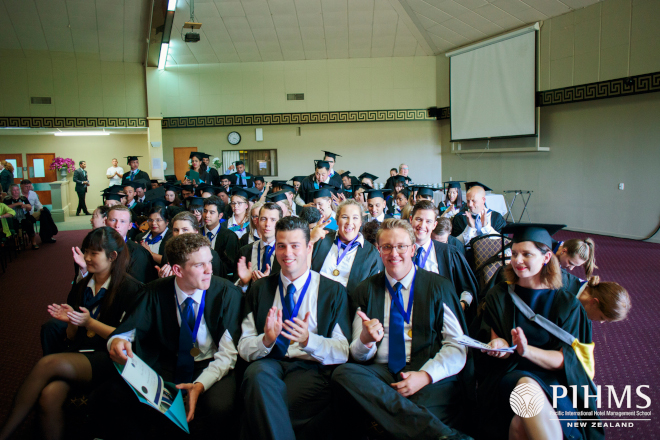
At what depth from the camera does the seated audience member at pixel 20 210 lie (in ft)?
29.5

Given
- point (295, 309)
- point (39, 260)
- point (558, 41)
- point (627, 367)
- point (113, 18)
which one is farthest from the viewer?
point (113, 18)

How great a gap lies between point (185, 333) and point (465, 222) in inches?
134

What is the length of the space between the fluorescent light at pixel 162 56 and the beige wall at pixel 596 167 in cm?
972

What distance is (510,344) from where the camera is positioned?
7.21 feet

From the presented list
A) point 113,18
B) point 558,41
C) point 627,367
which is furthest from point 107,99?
point 627,367

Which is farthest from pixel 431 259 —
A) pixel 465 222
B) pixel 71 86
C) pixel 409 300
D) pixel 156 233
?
pixel 71 86

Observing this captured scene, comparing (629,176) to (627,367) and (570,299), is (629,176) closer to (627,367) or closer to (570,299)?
(627,367)

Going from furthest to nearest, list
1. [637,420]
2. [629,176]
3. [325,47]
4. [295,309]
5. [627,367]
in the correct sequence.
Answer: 1. [325,47]
2. [629,176]
3. [627,367]
4. [637,420]
5. [295,309]

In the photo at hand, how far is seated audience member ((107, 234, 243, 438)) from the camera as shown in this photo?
2.33 metres

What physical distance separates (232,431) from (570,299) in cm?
177

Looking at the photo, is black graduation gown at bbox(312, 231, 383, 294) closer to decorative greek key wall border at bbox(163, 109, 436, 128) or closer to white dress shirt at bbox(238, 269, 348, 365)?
white dress shirt at bbox(238, 269, 348, 365)

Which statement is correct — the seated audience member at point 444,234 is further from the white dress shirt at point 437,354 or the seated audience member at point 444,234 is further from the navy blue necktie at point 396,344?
the navy blue necktie at point 396,344

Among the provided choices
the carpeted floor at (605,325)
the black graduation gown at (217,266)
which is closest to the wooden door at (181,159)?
the carpeted floor at (605,325)

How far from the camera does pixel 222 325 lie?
2465 millimetres
